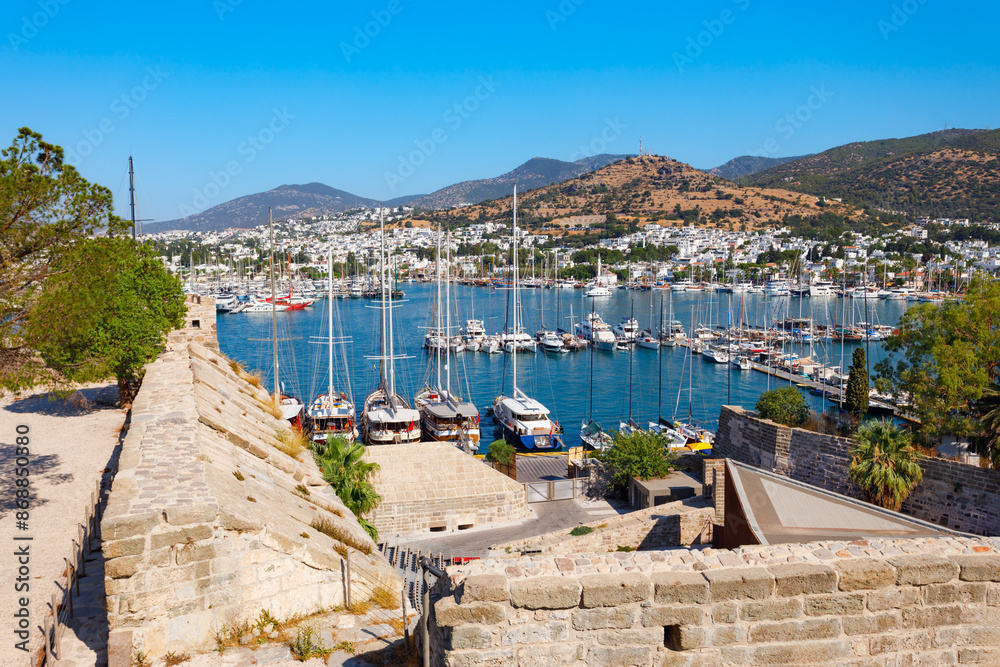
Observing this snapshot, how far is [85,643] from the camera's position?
4816 mm

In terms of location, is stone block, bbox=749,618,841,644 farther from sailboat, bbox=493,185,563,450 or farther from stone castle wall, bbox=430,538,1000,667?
sailboat, bbox=493,185,563,450

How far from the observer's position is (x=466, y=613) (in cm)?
353

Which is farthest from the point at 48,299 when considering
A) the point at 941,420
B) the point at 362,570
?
the point at 941,420

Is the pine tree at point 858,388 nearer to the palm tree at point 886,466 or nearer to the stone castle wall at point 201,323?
the palm tree at point 886,466

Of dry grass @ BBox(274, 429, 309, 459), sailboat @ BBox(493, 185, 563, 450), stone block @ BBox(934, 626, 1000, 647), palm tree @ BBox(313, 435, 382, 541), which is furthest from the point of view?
sailboat @ BBox(493, 185, 563, 450)

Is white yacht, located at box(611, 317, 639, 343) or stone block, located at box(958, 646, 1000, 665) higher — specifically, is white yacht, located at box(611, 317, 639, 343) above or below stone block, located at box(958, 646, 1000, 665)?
below

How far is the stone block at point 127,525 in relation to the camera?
445 centimetres

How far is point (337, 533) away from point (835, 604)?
175 inches

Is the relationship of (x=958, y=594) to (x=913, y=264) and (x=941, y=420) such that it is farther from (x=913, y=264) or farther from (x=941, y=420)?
(x=913, y=264)

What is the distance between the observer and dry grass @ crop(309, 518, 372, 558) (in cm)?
646

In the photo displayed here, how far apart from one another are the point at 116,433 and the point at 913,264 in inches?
3980

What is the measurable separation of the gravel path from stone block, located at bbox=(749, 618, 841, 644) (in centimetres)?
435

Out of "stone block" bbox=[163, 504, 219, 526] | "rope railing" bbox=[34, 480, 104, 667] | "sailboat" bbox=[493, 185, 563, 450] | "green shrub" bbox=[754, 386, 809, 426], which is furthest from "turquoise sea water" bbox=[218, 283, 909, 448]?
"stone block" bbox=[163, 504, 219, 526]

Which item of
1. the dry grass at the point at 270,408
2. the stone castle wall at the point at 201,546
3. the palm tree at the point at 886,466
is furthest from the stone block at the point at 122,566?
the palm tree at the point at 886,466
